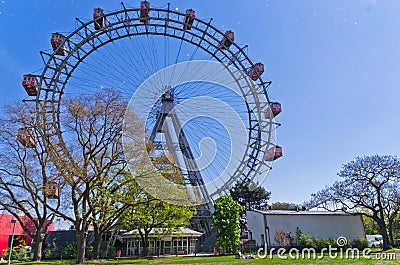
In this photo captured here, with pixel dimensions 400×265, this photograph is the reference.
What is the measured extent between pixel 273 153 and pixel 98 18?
51.9ft

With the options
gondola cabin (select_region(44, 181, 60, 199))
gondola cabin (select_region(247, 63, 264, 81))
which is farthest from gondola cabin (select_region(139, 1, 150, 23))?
gondola cabin (select_region(44, 181, 60, 199))

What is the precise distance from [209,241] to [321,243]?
10176 mm

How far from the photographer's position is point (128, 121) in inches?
604

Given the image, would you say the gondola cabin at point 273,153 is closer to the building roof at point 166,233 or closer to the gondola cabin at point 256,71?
the gondola cabin at point 256,71

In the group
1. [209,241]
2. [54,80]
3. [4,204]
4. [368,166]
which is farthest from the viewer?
[209,241]

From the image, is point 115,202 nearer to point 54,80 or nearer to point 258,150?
Answer: point 54,80

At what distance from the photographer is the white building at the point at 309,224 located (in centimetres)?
2716

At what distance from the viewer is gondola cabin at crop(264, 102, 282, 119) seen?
2455 cm

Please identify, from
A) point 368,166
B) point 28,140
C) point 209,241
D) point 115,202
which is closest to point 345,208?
point 368,166

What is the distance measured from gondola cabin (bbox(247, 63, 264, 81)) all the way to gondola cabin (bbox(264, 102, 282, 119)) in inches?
95.2

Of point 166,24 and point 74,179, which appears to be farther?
point 166,24

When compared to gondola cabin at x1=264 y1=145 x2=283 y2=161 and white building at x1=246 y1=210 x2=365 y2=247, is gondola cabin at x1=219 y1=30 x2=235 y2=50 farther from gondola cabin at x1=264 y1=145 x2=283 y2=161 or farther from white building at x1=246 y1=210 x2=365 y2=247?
white building at x1=246 y1=210 x2=365 y2=247

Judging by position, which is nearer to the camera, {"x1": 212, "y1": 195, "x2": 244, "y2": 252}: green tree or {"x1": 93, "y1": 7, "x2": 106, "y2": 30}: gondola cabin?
{"x1": 93, "y1": 7, "x2": 106, "y2": 30}: gondola cabin

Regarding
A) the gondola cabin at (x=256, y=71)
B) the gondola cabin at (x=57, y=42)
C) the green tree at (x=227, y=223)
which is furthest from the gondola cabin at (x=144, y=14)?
the green tree at (x=227, y=223)
